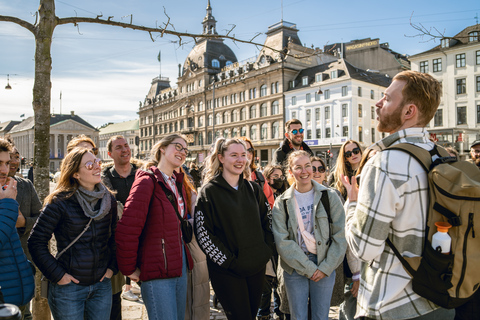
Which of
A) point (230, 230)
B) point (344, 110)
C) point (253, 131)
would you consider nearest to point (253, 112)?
point (253, 131)

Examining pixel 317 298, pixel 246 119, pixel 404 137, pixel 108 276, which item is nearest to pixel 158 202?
pixel 108 276

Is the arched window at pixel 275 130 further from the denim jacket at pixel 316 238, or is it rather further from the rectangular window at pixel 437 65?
the denim jacket at pixel 316 238

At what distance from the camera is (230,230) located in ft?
11.4

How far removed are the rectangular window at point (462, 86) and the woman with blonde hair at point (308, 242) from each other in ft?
132

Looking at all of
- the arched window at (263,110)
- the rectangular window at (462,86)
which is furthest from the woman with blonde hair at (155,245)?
the arched window at (263,110)

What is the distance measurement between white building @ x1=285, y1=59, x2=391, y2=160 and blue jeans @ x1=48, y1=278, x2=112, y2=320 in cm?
3962

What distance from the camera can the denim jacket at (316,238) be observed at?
11.8ft

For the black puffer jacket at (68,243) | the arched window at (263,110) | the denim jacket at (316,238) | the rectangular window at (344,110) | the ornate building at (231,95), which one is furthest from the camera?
the arched window at (263,110)

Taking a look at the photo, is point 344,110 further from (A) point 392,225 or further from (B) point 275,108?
(A) point 392,225

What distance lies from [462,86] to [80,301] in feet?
139

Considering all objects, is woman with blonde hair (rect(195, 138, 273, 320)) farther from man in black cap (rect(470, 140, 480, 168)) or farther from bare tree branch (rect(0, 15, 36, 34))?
man in black cap (rect(470, 140, 480, 168))

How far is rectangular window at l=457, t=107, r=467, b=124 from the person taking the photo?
36028mm

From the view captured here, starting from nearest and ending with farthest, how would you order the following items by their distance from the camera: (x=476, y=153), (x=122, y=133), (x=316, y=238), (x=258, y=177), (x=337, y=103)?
1. (x=316, y=238)
2. (x=258, y=177)
3. (x=476, y=153)
4. (x=337, y=103)
5. (x=122, y=133)

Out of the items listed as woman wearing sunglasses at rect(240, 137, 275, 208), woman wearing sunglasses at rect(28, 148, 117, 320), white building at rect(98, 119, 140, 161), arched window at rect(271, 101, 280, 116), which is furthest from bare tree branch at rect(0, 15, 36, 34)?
white building at rect(98, 119, 140, 161)
